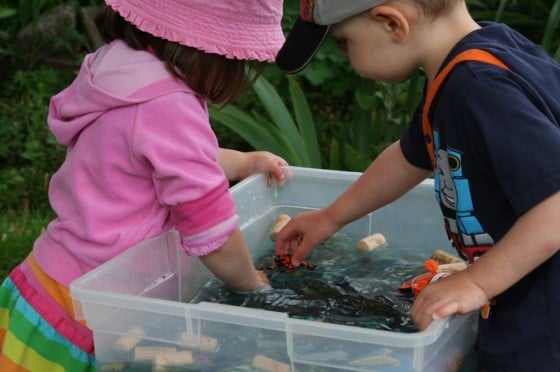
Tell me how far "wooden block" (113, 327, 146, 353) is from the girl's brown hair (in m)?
0.40

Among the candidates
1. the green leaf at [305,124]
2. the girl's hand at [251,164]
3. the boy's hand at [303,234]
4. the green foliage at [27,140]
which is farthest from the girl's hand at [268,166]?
the green foliage at [27,140]

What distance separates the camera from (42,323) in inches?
60.2

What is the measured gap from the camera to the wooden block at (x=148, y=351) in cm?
138

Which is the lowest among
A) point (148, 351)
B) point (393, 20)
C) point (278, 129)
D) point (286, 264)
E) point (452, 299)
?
point (278, 129)

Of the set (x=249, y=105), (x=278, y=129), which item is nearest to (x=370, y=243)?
(x=278, y=129)

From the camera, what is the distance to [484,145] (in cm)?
124

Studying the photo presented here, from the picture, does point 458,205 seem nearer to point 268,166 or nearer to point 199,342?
point 199,342

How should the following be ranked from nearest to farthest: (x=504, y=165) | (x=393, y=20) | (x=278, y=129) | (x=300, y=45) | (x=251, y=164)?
(x=504, y=165), (x=393, y=20), (x=300, y=45), (x=251, y=164), (x=278, y=129)

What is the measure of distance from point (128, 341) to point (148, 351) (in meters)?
0.04

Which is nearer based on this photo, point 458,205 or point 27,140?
point 458,205

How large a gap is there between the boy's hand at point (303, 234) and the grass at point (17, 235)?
77cm

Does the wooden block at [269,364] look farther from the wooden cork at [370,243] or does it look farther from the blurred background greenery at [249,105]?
the blurred background greenery at [249,105]

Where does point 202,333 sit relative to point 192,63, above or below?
below

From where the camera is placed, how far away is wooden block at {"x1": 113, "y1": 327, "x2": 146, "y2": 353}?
139cm
